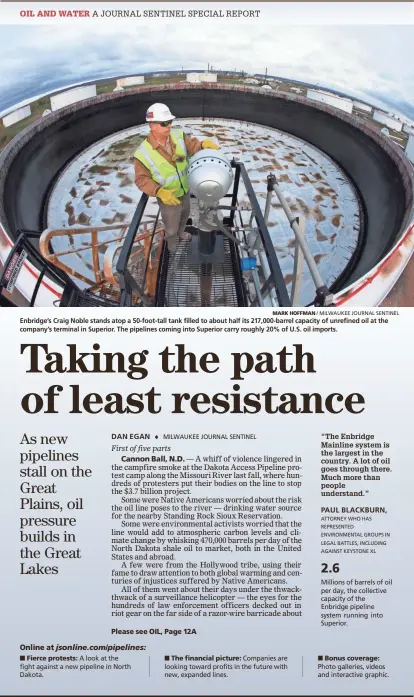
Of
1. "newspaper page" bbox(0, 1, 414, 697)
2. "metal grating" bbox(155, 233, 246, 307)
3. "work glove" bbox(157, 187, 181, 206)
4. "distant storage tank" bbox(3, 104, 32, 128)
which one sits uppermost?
"distant storage tank" bbox(3, 104, 32, 128)

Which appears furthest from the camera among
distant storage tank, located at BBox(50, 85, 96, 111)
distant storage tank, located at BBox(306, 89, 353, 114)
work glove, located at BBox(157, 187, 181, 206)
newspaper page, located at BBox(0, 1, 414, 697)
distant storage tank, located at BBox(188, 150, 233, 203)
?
distant storage tank, located at BBox(50, 85, 96, 111)

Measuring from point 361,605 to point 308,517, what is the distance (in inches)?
15.0

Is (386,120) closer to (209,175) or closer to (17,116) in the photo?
(209,175)

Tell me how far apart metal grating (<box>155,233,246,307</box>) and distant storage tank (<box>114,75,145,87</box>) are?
78 centimetres

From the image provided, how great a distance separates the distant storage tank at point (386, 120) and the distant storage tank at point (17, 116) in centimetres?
158

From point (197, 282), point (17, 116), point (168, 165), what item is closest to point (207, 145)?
point (168, 165)

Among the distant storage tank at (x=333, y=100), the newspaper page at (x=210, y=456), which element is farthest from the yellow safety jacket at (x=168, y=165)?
the distant storage tank at (x=333, y=100)

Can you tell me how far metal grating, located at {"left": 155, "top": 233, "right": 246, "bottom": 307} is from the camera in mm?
2090

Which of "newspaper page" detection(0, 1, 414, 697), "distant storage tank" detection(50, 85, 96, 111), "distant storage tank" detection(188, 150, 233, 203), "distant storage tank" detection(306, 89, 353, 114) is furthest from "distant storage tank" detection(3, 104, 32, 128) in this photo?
"distant storage tank" detection(306, 89, 353, 114)

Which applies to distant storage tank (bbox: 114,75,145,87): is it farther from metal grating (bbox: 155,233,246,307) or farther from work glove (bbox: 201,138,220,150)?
metal grating (bbox: 155,233,246,307)

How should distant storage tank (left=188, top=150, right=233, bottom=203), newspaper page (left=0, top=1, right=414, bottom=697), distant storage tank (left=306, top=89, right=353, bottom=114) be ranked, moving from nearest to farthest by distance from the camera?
newspaper page (left=0, top=1, right=414, bottom=697)
distant storage tank (left=188, top=150, right=233, bottom=203)
distant storage tank (left=306, top=89, right=353, bottom=114)

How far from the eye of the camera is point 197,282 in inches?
87.3

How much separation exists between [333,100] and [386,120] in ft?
0.89

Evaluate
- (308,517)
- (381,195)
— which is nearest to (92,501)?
(308,517)
